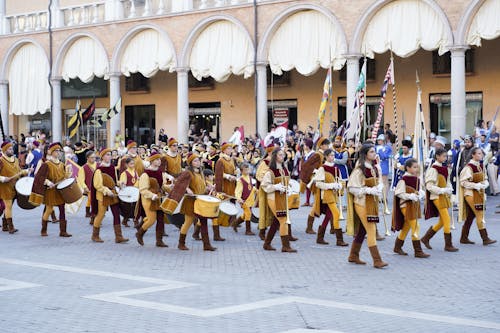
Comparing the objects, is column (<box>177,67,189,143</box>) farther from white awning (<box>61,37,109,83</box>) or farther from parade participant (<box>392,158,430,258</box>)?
parade participant (<box>392,158,430,258</box>)

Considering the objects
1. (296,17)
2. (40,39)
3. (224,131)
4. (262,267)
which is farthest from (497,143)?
(40,39)

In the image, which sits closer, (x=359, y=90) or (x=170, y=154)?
(x=170, y=154)

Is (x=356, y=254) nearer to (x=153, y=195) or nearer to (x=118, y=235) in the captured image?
(x=153, y=195)

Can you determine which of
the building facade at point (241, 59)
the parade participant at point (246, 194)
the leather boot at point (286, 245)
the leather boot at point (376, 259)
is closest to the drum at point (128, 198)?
the parade participant at point (246, 194)

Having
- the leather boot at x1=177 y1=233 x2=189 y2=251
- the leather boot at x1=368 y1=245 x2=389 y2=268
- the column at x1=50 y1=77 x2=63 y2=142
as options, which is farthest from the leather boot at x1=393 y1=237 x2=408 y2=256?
the column at x1=50 y1=77 x2=63 y2=142

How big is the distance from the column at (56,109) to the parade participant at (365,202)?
2743 cm

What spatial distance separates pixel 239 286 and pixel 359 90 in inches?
429

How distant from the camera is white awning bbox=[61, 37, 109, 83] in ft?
113

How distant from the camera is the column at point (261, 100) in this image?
29594 millimetres

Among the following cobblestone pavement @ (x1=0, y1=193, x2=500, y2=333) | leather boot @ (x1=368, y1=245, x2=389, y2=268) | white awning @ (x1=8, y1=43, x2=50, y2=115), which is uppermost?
white awning @ (x1=8, y1=43, x2=50, y2=115)

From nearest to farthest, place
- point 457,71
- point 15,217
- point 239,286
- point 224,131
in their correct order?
point 239,286
point 15,217
point 457,71
point 224,131

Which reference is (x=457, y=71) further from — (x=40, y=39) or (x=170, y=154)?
(x=40, y=39)

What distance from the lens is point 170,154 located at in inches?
594

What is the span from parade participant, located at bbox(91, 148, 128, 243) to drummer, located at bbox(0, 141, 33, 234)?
7.50 feet
